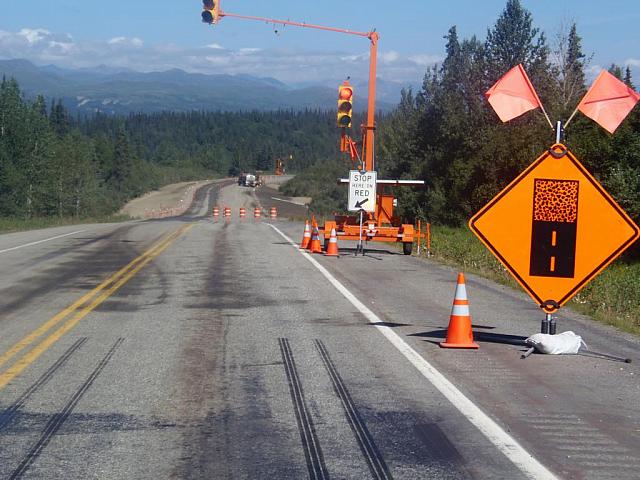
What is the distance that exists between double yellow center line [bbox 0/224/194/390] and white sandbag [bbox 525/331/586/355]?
540 cm

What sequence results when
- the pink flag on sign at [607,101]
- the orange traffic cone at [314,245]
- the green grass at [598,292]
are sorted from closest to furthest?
the pink flag on sign at [607,101] < the green grass at [598,292] < the orange traffic cone at [314,245]

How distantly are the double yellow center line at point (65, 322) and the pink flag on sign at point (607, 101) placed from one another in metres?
7.18

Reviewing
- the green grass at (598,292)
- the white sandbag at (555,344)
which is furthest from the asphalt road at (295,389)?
the green grass at (598,292)

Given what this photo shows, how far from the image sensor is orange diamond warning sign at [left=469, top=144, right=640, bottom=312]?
423 inches

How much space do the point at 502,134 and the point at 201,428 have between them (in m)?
45.9

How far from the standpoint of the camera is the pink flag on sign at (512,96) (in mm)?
12312

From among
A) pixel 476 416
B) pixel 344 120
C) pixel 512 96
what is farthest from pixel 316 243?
pixel 476 416

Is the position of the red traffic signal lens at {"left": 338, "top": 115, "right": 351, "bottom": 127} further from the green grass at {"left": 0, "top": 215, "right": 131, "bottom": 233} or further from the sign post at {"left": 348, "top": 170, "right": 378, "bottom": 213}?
the green grass at {"left": 0, "top": 215, "right": 131, "bottom": 233}

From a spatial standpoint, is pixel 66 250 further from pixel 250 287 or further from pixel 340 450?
pixel 340 450

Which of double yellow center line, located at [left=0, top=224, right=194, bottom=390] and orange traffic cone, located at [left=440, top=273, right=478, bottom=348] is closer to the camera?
double yellow center line, located at [left=0, top=224, right=194, bottom=390]

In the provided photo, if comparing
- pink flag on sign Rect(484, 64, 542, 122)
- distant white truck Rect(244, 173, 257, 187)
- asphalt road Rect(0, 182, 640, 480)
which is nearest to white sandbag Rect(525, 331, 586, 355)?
asphalt road Rect(0, 182, 640, 480)

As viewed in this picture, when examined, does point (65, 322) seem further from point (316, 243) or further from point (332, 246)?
point (316, 243)

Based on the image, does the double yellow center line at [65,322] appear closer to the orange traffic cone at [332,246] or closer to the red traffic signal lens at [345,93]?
the orange traffic cone at [332,246]

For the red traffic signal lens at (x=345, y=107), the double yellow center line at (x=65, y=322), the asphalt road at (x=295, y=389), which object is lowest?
the double yellow center line at (x=65, y=322)
